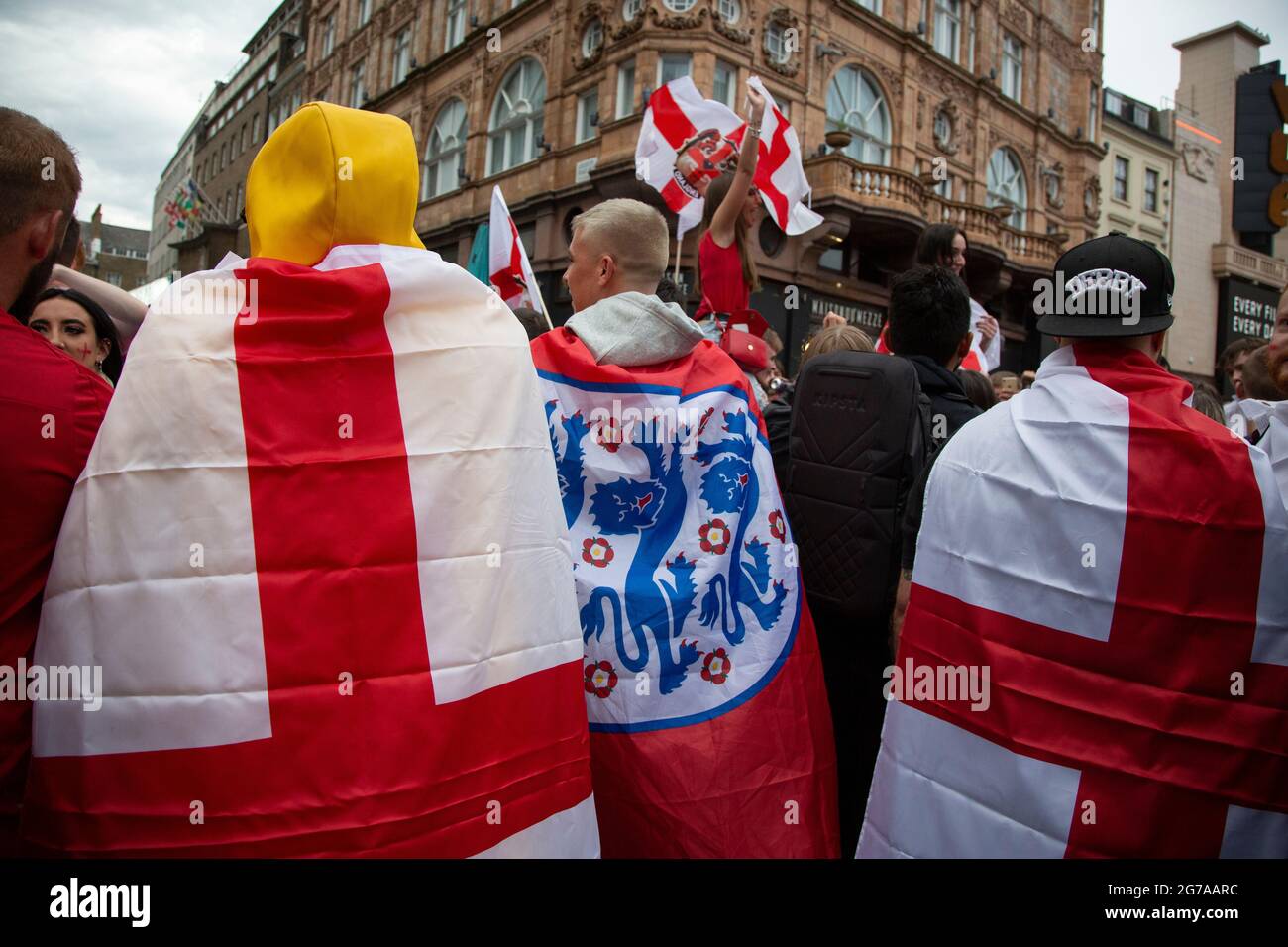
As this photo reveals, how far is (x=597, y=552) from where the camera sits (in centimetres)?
250

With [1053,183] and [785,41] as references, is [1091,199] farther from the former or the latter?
[785,41]

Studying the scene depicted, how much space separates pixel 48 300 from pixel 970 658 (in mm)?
3031

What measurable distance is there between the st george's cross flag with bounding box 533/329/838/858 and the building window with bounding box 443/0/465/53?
21339mm

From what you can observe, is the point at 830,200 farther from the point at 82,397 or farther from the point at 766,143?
the point at 82,397

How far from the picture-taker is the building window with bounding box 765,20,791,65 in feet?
51.7

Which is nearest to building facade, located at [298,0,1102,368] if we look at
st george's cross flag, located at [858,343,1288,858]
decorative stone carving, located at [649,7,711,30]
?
decorative stone carving, located at [649,7,711,30]

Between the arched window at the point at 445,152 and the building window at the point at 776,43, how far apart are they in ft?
27.1

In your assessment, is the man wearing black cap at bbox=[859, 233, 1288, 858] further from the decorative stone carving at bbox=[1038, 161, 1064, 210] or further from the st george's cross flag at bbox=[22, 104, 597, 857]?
the decorative stone carving at bbox=[1038, 161, 1064, 210]

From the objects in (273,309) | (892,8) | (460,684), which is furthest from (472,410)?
(892,8)

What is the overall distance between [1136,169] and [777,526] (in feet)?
97.0

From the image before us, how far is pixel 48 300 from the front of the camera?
107 inches

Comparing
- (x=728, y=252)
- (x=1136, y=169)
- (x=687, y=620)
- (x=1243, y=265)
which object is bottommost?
(x=687, y=620)

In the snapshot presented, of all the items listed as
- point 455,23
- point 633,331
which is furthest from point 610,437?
point 455,23
